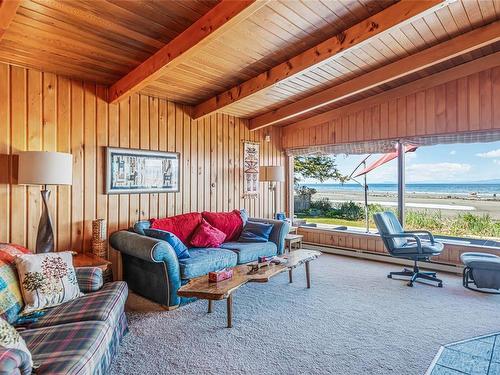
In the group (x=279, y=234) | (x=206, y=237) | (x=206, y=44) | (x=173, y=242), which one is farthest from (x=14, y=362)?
(x=279, y=234)

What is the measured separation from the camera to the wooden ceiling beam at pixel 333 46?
257cm

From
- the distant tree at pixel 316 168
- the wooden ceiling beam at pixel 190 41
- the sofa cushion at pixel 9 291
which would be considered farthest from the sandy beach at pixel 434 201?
the sofa cushion at pixel 9 291

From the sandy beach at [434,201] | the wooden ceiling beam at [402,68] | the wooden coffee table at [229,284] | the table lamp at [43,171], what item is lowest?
the wooden coffee table at [229,284]

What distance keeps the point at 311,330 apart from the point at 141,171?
2791 millimetres

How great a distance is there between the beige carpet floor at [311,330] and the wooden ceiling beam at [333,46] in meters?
2.53

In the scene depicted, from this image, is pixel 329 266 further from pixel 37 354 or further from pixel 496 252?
pixel 37 354

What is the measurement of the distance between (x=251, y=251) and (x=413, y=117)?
319cm

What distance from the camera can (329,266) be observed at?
464cm

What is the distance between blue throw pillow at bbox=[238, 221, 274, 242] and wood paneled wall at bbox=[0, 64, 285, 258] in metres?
0.79

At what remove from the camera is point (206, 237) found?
12.6 ft

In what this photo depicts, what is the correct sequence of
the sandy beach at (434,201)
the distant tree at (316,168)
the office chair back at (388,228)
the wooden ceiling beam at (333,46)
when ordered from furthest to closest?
1. the distant tree at (316,168)
2. the sandy beach at (434,201)
3. the office chair back at (388,228)
4. the wooden ceiling beam at (333,46)

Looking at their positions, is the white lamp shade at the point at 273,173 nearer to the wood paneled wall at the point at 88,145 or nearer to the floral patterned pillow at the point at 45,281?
the wood paneled wall at the point at 88,145

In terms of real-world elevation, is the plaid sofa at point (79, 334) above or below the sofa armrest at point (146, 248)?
below

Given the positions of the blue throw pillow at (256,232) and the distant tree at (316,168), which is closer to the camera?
the blue throw pillow at (256,232)
